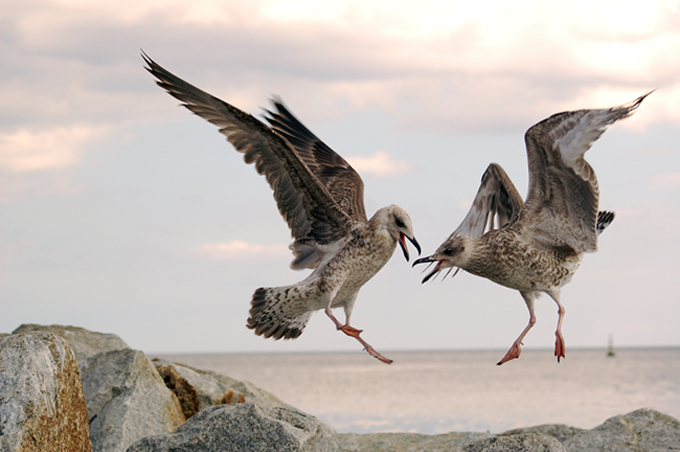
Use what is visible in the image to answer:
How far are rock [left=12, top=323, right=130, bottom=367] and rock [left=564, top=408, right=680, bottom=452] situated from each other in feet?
16.9

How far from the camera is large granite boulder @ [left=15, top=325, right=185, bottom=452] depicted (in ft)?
22.5

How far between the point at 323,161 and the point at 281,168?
2294 mm

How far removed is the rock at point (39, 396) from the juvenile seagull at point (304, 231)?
235 centimetres

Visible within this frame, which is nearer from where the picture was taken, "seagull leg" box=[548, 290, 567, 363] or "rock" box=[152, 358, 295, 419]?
"seagull leg" box=[548, 290, 567, 363]

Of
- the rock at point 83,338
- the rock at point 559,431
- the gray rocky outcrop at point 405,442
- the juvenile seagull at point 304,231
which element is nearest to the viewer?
the juvenile seagull at point 304,231

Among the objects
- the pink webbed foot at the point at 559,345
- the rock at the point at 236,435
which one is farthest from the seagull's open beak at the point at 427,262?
the rock at the point at 236,435

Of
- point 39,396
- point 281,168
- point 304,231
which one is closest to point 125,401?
point 39,396

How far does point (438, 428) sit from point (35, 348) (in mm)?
17663

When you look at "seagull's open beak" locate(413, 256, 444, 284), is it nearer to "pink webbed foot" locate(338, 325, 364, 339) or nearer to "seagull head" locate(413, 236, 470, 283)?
"seagull head" locate(413, 236, 470, 283)

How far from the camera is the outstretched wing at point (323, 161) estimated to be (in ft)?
28.8

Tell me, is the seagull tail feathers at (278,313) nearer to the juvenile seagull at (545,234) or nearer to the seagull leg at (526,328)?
the juvenile seagull at (545,234)

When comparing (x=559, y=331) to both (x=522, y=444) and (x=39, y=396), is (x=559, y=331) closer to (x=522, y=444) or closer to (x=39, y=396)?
(x=522, y=444)

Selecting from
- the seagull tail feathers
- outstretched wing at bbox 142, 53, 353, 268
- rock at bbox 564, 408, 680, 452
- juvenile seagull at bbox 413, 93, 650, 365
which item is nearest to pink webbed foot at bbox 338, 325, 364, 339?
the seagull tail feathers

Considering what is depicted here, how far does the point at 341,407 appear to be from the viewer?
29.0 meters
